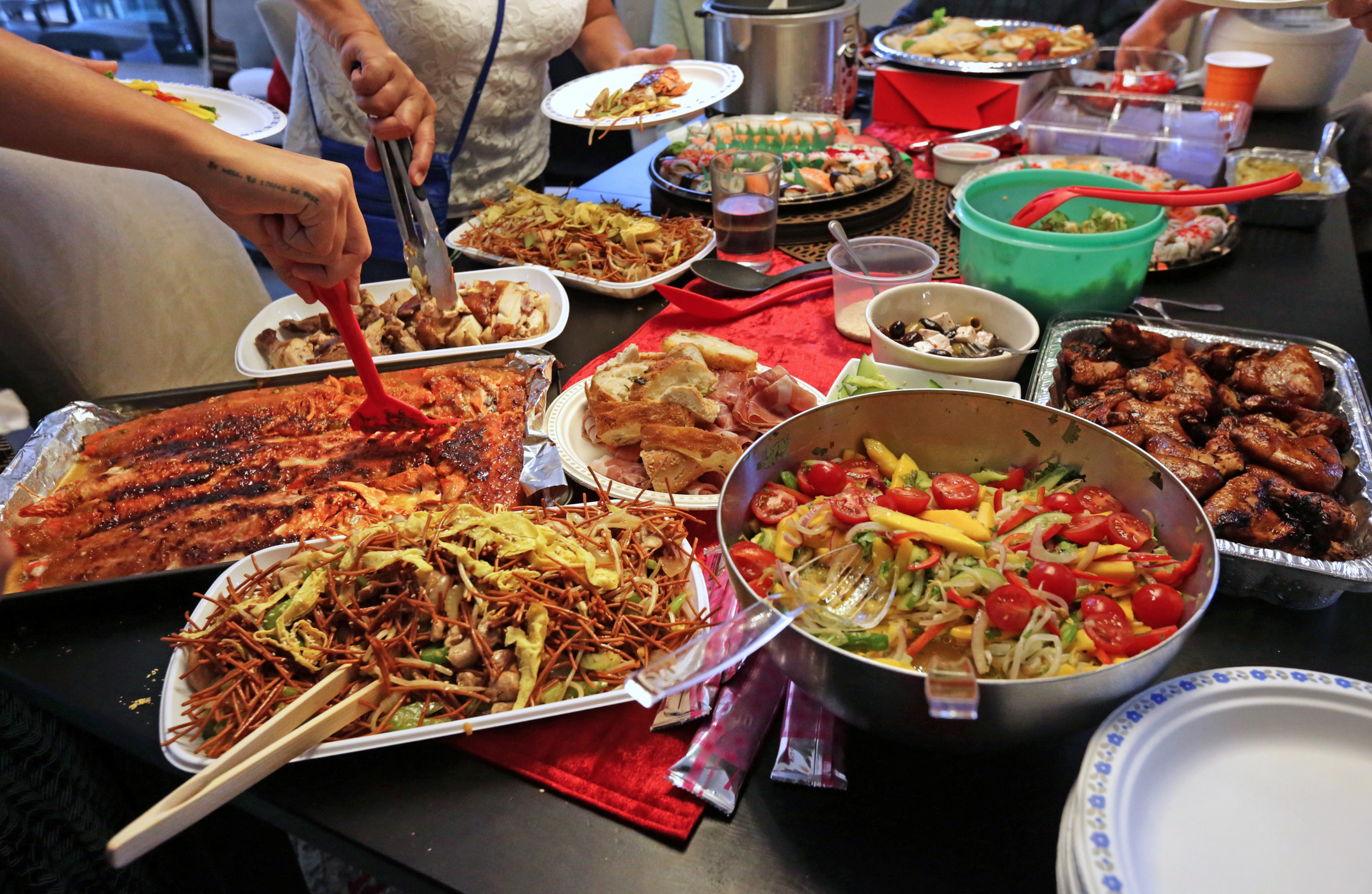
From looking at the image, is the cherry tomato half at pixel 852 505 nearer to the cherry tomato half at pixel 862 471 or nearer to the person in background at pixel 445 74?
the cherry tomato half at pixel 862 471

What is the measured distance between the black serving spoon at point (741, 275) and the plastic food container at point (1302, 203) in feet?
4.92

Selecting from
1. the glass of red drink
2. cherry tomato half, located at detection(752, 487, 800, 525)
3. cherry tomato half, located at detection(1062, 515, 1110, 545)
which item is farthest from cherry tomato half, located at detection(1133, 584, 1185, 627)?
the glass of red drink

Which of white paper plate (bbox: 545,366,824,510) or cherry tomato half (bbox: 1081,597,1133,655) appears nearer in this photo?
cherry tomato half (bbox: 1081,597,1133,655)

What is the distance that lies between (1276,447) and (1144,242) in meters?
0.66

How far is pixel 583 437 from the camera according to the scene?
5.63 ft

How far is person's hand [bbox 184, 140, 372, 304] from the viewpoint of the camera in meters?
1.33

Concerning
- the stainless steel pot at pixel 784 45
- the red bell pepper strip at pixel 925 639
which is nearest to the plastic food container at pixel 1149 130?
the stainless steel pot at pixel 784 45

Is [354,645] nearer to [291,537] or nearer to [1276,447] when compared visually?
[291,537]

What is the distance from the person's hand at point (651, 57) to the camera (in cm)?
311

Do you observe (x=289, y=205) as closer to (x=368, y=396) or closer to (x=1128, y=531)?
(x=368, y=396)

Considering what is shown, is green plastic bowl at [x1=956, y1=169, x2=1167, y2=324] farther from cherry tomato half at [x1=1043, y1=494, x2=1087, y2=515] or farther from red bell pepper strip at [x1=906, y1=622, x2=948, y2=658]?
red bell pepper strip at [x1=906, y1=622, x2=948, y2=658]

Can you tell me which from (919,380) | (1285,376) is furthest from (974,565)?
(1285,376)

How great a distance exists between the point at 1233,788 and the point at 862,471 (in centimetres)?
65

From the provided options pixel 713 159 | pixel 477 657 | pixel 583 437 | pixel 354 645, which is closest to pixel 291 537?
pixel 354 645
